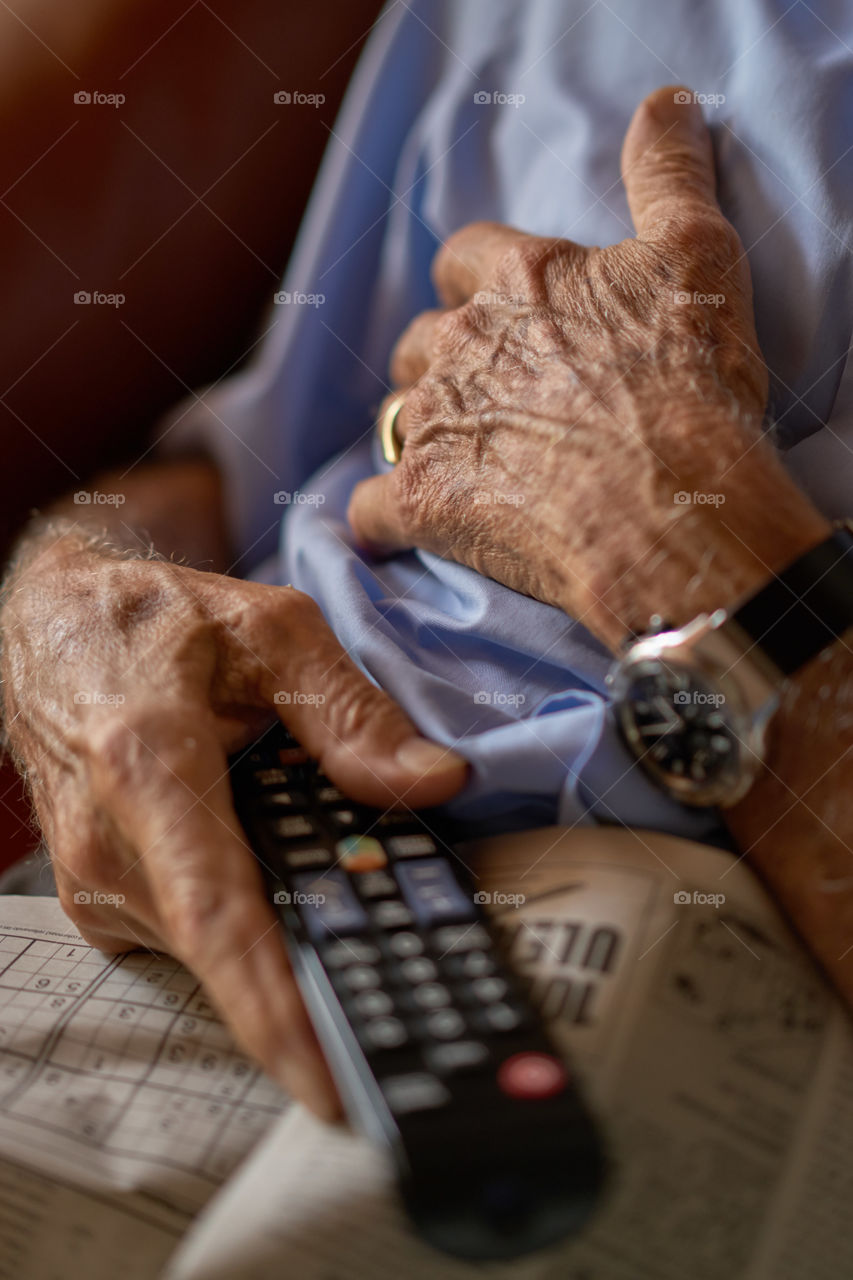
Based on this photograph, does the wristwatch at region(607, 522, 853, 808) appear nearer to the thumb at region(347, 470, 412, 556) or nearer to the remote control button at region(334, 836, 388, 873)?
the remote control button at region(334, 836, 388, 873)

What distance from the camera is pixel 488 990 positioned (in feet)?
1.40

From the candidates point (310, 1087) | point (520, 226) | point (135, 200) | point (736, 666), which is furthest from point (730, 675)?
point (135, 200)

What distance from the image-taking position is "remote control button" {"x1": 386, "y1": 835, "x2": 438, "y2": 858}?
0.50 meters

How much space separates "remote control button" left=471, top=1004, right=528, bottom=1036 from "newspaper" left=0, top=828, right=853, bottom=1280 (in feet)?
0.07

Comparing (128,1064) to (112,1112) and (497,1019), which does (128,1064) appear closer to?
(112,1112)

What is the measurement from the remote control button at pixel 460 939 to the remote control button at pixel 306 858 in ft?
0.23

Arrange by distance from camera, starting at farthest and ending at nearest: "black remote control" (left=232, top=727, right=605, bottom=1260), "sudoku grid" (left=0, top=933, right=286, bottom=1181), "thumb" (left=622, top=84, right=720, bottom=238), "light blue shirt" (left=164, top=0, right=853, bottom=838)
→ "thumb" (left=622, top=84, right=720, bottom=238)
"light blue shirt" (left=164, top=0, right=853, bottom=838)
"sudoku grid" (left=0, top=933, right=286, bottom=1181)
"black remote control" (left=232, top=727, right=605, bottom=1260)

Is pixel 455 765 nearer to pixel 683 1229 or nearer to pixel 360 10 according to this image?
→ pixel 683 1229

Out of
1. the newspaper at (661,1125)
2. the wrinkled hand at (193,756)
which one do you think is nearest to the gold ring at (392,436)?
the wrinkled hand at (193,756)

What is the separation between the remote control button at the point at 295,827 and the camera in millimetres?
501

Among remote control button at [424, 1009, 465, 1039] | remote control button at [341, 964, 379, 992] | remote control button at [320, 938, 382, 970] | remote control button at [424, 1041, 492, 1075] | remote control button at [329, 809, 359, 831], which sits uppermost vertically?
remote control button at [329, 809, 359, 831]

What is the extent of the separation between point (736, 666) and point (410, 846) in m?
0.19

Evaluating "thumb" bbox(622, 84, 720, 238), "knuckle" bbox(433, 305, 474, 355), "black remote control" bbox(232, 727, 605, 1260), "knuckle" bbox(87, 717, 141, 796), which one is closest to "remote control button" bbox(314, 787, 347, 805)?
"black remote control" bbox(232, 727, 605, 1260)

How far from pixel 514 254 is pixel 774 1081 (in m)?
0.58
